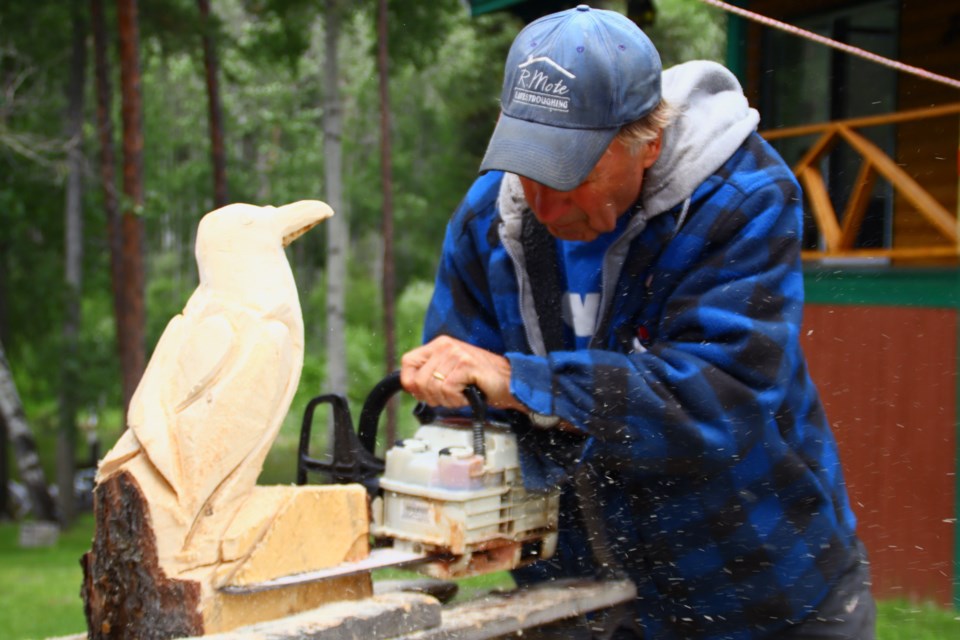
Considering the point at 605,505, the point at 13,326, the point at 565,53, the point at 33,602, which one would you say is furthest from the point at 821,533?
the point at 13,326

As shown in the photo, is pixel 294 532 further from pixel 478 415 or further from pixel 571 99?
pixel 571 99

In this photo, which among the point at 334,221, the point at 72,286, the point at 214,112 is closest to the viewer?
the point at 214,112

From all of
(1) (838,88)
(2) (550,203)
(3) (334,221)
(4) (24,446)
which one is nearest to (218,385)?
(2) (550,203)

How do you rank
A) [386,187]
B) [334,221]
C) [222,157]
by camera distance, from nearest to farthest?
[386,187] → [222,157] → [334,221]

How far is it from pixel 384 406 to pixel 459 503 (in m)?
0.31

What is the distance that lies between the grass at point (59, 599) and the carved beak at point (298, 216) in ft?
2.81

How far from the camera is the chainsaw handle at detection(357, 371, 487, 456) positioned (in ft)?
6.57

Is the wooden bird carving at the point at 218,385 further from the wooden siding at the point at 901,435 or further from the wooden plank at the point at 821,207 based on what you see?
the wooden siding at the point at 901,435

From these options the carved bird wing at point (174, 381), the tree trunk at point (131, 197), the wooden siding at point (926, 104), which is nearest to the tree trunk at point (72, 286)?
the tree trunk at point (131, 197)

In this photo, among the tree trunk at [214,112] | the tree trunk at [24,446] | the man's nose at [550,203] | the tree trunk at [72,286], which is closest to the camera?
the man's nose at [550,203]

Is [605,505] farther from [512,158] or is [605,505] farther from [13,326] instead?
[13,326]

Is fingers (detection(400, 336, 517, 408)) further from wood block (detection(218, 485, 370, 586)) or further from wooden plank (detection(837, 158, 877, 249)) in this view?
wooden plank (detection(837, 158, 877, 249))

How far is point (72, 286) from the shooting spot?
1838 cm

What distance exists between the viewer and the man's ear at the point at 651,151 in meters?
1.99
